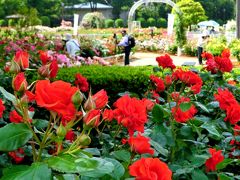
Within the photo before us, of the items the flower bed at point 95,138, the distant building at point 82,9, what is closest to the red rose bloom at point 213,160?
the flower bed at point 95,138

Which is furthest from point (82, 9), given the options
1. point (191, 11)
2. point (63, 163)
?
point (63, 163)

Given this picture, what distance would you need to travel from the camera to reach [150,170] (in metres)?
1.16

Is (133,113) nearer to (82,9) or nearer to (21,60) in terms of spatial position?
(21,60)

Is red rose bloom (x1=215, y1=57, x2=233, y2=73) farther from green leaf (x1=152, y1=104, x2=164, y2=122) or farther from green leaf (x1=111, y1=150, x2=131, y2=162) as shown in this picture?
green leaf (x1=111, y1=150, x2=131, y2=162)

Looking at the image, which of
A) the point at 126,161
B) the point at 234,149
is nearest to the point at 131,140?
the point at 126,161

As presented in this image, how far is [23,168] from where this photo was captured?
119cm

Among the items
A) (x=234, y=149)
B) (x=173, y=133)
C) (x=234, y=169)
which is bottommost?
(x=234, y=169)

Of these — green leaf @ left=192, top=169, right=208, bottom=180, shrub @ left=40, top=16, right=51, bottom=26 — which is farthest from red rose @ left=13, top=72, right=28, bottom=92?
shrub @ left=40, top=16, right=51, bottom=26

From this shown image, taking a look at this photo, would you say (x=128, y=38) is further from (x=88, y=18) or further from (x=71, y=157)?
(x=88, y=18)

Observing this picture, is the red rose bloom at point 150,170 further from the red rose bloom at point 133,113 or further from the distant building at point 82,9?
the distant building at point 82,9

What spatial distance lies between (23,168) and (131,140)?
368 mm

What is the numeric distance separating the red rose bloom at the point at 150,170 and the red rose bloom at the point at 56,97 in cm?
19

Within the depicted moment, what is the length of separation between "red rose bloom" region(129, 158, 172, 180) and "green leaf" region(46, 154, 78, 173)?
0.13 metres

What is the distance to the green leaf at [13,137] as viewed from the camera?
4.08ft
